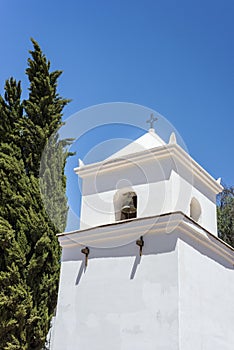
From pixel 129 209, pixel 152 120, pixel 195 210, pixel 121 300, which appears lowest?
pixel 121 300

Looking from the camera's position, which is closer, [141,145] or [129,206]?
[129,206]

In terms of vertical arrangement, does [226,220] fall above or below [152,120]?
above

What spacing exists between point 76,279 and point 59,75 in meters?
5.97

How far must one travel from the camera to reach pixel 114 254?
18.1 ft

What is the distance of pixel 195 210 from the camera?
20.7ft

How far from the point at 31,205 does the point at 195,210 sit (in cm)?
370

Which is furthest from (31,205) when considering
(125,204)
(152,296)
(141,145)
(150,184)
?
(152,296)

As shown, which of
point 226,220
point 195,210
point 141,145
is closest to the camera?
point 141,145

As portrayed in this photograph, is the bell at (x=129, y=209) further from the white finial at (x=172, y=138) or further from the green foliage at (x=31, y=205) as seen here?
the green foliage at (x=31, y=205)

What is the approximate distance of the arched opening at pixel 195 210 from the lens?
20.6 feet

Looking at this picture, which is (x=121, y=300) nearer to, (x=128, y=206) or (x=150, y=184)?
(x=128, y=206)

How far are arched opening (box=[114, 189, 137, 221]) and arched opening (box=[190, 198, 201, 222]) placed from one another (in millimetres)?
868

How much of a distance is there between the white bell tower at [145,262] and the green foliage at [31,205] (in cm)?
231

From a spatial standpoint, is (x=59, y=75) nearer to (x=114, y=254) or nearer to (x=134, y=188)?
(x=134, y=188)
